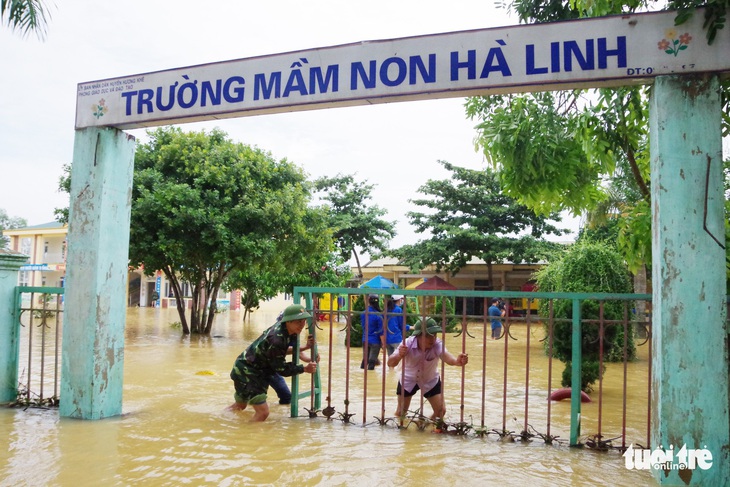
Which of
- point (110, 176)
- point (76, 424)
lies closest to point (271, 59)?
point (110, 176)

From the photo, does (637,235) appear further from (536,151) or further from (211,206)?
(211,206)

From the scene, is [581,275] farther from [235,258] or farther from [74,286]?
[74,286]

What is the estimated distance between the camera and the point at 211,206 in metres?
15.3

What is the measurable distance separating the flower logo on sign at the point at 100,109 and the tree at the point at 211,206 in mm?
8470

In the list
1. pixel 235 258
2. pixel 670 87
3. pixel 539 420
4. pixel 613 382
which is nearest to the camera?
pixel 670 87

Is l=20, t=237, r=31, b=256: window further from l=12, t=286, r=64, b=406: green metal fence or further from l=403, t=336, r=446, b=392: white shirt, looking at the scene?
l=403, t=336, r=446, b=392: white shirt

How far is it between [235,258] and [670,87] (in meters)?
12.9

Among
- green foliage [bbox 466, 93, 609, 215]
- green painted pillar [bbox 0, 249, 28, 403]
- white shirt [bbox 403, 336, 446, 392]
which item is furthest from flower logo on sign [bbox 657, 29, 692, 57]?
green painted pillar [bbox 0, 249, 28, 403]

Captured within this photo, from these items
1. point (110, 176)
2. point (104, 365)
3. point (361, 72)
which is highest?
point (361, 72)

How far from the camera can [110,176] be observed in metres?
6.20

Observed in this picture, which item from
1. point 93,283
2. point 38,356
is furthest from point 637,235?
point 38,356

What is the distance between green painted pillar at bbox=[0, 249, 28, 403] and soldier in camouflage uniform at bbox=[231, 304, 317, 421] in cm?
264

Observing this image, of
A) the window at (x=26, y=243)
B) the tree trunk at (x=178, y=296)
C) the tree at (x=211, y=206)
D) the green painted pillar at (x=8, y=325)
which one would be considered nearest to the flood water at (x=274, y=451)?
the green painted pillar at (x=8, y=325)

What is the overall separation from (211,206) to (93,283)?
31.0 feet
